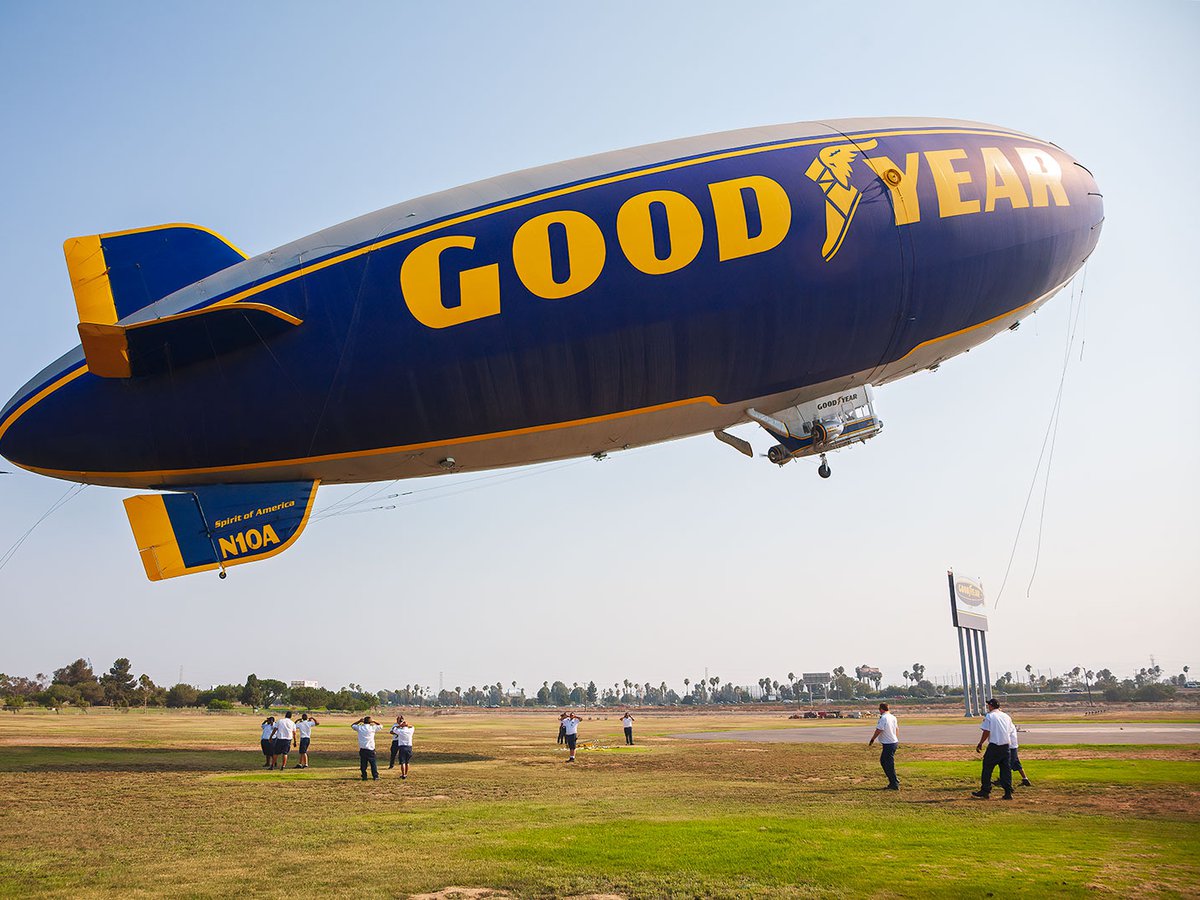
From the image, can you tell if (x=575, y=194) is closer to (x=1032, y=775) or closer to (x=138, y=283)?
(x=138, y=283)

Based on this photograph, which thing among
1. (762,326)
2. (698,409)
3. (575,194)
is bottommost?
(698,409)

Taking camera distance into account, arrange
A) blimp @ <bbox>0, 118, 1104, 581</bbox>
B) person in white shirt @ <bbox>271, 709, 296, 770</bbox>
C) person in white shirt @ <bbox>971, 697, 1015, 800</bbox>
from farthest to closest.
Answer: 1. person in white shirt @ <bbox>271, 709, 296, 770</bbox>
2. blimp @ <bbox>0, 118, 1104, 581</bbox>
3. person in white shirt @ <bbox>971, 697, 1015, 800</bbox>

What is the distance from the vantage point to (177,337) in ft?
60.1

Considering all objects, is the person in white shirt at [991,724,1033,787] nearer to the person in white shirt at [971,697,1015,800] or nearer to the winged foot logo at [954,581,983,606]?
the person in white shirt at [971,697,1015,800]

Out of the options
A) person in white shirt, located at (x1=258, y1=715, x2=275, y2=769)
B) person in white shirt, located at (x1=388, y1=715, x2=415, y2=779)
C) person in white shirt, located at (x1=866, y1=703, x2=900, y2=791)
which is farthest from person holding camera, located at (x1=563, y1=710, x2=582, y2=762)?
person in white shirt, located at (x1=866, y1=703, x2=900, y2=791)

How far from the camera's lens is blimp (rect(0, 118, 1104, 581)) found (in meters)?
18.7

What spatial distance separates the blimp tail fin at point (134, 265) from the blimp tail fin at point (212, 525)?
439 centimetres

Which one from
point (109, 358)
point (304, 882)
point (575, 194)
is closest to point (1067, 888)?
point (304, 882)

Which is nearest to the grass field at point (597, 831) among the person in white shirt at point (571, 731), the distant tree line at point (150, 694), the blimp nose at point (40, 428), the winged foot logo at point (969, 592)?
the person in white shirt at point (571, 731)

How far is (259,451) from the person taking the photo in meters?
18.9

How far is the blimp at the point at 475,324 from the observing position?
18.7m

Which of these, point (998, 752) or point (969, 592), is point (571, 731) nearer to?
point (998, 752)

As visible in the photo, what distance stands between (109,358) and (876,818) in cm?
1701

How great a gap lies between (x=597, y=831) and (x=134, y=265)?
16.4 meters
